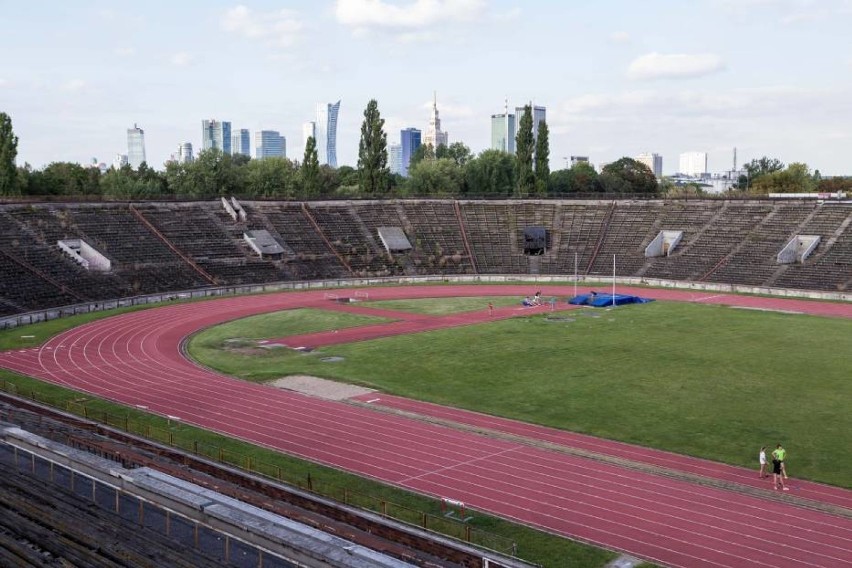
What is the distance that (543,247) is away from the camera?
8231 centimetres

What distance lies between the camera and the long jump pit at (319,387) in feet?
113

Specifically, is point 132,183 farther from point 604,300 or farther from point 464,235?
point 604,300

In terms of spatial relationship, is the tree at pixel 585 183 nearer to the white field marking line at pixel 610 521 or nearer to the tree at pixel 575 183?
the tree at pixel 575 183

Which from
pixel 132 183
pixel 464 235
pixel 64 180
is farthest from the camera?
pixel 132 183

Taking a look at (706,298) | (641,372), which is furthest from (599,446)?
(706,298)

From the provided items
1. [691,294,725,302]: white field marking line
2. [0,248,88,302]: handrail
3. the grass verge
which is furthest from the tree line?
the grass verge

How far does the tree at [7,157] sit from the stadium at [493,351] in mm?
17391

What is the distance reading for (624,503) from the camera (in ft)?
73.5

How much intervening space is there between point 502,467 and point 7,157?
78.5 meters

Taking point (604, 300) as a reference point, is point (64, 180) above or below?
above

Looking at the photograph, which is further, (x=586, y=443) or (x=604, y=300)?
(x=604, y=300)

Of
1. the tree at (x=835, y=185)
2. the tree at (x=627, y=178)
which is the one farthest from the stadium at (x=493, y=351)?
the tree at (x=835, y=185)

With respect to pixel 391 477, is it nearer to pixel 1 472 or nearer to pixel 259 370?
pixel 1 472

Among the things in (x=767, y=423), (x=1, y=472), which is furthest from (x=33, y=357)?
(x=767, y=423)
